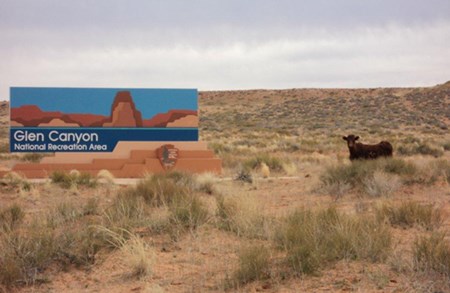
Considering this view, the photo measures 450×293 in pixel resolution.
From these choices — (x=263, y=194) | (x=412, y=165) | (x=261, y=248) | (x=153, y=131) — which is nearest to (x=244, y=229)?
(x=261, y=248)

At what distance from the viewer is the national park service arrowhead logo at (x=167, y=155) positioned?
21.7 metres

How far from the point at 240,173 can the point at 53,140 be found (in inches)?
291

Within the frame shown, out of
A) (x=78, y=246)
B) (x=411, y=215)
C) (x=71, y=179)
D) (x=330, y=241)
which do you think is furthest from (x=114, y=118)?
(x=330, y=241)

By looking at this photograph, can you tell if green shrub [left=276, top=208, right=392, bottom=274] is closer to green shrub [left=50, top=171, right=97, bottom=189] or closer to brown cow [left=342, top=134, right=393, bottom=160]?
green shrub [left=50, top=171, right=97, bottom=189]

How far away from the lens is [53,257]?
8422 millimetres

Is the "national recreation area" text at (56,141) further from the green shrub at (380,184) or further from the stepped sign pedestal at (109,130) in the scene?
the green shrub at (380,184)

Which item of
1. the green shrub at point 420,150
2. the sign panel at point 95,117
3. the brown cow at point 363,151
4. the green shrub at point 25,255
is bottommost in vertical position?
the green shrub at point 25,255

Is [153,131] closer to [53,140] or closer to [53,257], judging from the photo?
[53,140]

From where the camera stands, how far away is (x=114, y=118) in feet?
71.8

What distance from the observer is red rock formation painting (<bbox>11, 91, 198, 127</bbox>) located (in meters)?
21.4

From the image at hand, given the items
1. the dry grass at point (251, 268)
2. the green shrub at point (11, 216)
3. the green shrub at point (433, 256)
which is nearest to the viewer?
the green shrub at point (433, 256)

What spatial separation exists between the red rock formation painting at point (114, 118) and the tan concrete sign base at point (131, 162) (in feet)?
2.79

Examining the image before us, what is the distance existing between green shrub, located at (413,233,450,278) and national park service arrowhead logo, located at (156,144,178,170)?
49.5 feet

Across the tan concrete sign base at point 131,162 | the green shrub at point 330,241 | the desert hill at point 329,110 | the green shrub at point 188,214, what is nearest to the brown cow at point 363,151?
the tan concrete sign base at point 131,162
